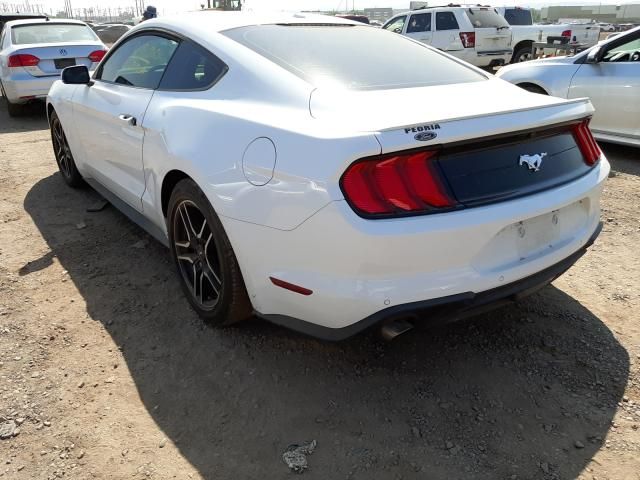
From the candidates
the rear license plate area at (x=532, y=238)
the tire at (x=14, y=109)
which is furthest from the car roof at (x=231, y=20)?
the tire at (x=14, y=109)

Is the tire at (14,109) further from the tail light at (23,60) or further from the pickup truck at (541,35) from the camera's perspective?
the pickup truck at (541,35)

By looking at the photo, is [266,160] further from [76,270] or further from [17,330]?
[76,270]

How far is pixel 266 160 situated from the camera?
2205 millimetres

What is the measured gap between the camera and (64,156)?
5.17m

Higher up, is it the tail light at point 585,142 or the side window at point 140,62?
the side window at point 140,62

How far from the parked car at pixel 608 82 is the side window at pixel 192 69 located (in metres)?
4.79

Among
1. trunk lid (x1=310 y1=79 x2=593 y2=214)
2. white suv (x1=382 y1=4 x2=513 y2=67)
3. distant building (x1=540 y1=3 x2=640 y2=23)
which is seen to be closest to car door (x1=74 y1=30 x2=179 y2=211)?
trunk lid (x1=310 y1=79 x2=593 y2=214)

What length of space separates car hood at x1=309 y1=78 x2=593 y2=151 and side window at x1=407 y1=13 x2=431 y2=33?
40.9 ft

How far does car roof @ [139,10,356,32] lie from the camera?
3.01 m

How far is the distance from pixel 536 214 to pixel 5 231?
404cm

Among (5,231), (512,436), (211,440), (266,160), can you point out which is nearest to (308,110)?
(266,160)

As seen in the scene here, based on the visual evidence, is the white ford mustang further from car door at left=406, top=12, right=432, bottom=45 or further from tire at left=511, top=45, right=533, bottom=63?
tire at left=511, top=45, right=533, bottom=63

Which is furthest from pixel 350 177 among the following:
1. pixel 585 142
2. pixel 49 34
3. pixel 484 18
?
pixel 484 18

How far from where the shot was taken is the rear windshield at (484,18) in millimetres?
13422
